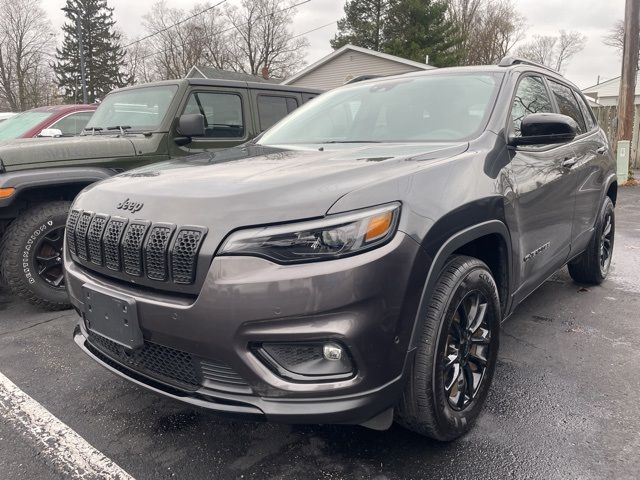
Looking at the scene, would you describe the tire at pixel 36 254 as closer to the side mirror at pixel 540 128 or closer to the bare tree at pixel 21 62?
the side mirror at pixel 540 128

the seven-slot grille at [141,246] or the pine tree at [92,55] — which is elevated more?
the pine tree at [92,55]

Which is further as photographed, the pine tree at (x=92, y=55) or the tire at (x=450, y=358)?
the pine tree at (x=92, y=55)

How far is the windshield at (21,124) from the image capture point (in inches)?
281

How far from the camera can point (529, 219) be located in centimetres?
272

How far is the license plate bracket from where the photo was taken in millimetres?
1930

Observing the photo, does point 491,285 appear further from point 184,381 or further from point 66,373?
point 66,373

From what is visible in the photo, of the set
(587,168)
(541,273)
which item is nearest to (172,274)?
(541,273)

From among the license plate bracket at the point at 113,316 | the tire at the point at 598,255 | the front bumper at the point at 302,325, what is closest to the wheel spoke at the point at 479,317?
the front bumper at the point at 302,325

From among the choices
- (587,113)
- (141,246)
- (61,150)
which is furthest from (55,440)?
(587,113)

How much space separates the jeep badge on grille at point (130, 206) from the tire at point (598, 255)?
12.0 feet

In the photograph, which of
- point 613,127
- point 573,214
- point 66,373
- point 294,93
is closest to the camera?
point 66,373

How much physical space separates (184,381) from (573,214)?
9.42ft

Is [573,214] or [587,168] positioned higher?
[587,168]

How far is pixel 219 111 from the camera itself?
5.23 m
